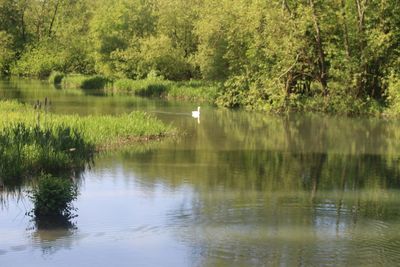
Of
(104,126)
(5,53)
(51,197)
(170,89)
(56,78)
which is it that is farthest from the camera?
(5,53)

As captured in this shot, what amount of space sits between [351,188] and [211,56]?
2547 centimetres

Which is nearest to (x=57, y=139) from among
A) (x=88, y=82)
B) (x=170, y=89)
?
(x=170, y=89)

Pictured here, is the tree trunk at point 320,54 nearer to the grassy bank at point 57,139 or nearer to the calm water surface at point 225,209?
the calm water surface at point 225,209

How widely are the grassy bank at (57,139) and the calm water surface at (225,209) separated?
1.83 ft

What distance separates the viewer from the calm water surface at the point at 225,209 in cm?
959

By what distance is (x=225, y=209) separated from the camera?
1241 centimetres

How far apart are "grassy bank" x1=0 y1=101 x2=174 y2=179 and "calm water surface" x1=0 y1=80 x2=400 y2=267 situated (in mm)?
557

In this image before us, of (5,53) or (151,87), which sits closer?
(151,87)

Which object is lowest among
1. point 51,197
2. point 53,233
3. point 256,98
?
point 53,233

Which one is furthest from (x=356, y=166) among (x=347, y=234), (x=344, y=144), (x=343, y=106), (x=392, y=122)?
(x=343, y=106)

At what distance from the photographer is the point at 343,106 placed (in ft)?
106

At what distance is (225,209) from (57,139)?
546cm

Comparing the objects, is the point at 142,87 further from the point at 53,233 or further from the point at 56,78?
the point at 53,233

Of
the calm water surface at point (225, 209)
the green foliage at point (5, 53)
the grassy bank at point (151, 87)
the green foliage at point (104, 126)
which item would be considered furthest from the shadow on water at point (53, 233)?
the green foliage at point (5, 53)
